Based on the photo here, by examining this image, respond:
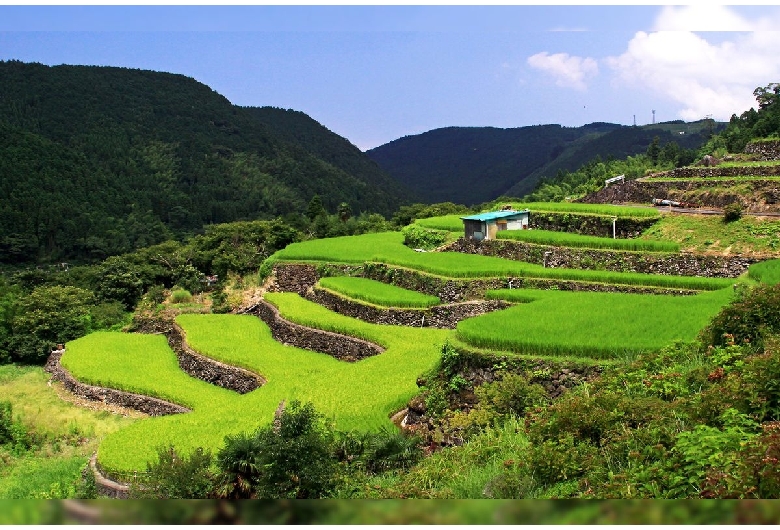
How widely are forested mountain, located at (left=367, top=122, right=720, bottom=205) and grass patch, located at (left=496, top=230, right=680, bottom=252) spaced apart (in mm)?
68637

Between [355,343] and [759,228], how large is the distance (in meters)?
10.1

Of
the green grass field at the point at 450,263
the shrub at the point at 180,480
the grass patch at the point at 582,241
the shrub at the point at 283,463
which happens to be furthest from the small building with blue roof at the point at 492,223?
the shrub at the point at 180,480

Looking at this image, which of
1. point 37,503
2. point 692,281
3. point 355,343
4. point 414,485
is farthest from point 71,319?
point 37,503

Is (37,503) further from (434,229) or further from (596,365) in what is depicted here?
(434,229)

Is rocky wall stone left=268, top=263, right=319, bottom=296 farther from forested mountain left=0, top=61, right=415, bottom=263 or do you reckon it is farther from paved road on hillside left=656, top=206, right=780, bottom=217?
forested mountain left=0, top=61, right=415, bottom=263

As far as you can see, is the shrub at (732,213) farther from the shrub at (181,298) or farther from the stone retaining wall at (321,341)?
the shrub at (181,298)

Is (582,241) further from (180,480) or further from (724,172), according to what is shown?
(180,480)

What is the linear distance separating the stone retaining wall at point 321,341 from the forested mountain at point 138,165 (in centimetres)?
4038

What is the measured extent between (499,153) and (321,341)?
122 meters

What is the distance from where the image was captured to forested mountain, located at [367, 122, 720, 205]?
96.4 metres

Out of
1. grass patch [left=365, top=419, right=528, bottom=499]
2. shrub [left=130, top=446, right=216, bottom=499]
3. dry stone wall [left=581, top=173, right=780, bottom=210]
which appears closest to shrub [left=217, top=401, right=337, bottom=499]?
shrub [left=130, top=446, right=216, bottom=499]

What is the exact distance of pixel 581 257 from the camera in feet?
63.5

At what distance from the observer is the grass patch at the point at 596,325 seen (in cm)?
1039

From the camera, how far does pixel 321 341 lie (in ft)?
59.6
